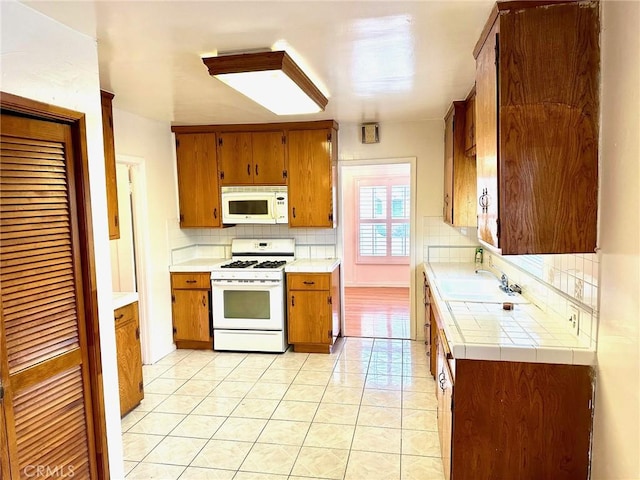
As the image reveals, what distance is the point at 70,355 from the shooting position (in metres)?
1.94

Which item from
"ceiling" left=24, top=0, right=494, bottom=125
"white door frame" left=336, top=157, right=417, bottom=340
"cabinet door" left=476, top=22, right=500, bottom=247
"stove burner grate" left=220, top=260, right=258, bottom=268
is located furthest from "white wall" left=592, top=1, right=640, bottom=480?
"stove burner grate" left=220, top=260, right=258, bottom=268

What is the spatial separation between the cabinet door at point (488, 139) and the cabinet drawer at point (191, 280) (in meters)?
3.03

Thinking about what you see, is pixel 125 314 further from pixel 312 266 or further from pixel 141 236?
pixel 312 266

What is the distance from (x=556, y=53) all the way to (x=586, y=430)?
1.54 meters

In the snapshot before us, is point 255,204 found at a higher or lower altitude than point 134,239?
higher

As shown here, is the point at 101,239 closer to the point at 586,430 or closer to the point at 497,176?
the point at 497,176

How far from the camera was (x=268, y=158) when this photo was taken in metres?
4.41

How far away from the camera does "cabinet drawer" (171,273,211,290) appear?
436cm

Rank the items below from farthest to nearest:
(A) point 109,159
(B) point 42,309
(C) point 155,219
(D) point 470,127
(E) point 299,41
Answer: (C) point 155,219 < (D) point 470,127 < (A) point 109,159 < (E) point 299,41 < (B) point 42,309

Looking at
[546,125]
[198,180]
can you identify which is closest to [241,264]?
[198,180]

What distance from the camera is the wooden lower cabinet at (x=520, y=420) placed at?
1772 millimetres

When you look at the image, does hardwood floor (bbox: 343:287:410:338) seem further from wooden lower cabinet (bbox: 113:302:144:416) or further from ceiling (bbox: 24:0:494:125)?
ceiling (bbox: 24:0:494:125)

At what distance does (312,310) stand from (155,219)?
182 cm

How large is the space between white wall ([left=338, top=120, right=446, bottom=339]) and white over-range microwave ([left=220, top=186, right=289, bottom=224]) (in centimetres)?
90
